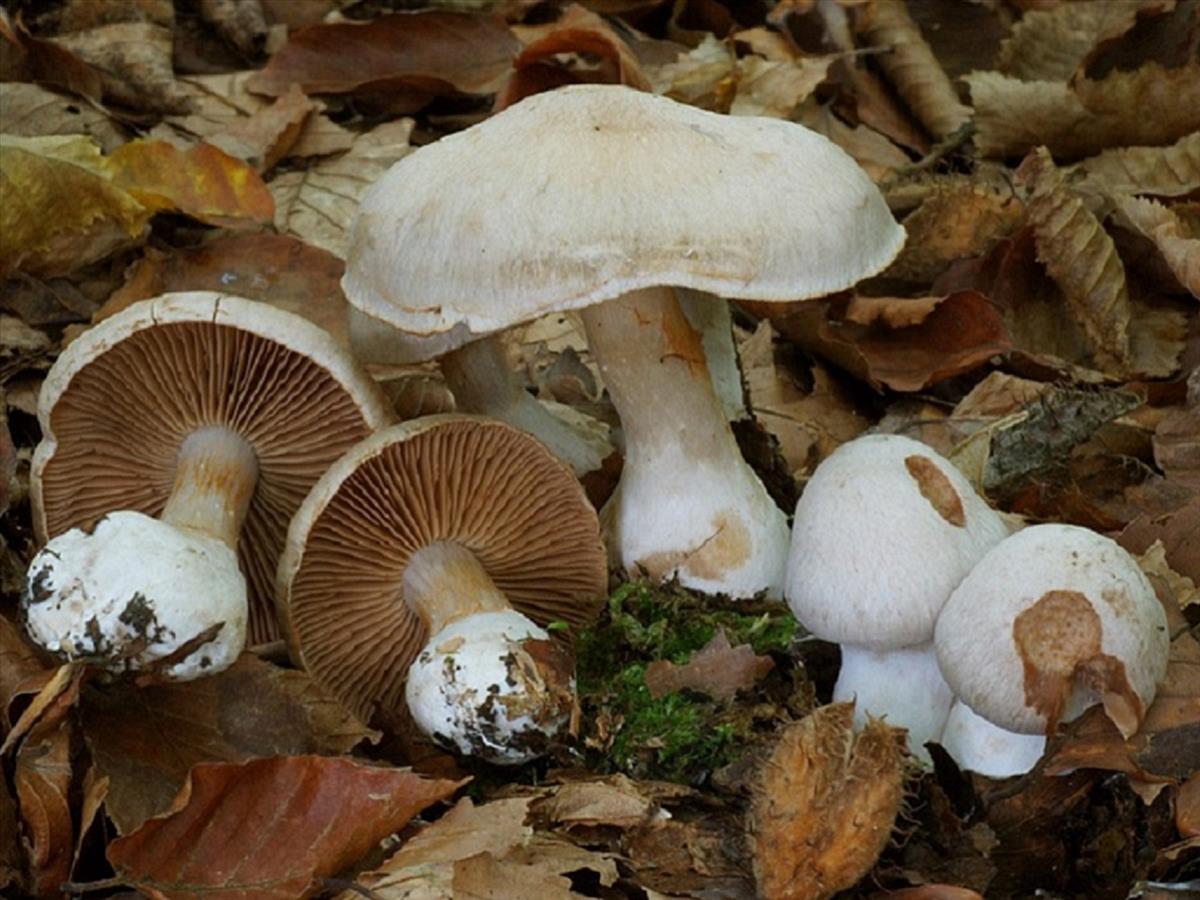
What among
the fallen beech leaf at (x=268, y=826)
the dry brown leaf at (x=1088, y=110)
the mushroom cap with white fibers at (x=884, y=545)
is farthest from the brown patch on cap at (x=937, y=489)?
the dry brown leaf at (x=1088, y=110)

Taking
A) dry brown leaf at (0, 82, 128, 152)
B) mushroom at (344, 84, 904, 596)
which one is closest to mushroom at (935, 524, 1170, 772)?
mushroom at (344, 84, 904, 596)

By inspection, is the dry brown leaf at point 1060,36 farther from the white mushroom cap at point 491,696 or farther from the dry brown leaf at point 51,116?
the white mushroom cap at point 491,696

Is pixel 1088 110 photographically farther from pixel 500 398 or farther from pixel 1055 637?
pixel 1055 637

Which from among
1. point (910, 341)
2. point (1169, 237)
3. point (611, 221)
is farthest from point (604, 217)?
point (1169, 237)

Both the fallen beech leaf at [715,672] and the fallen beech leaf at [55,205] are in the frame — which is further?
the fallen beech leaf at [55,205]

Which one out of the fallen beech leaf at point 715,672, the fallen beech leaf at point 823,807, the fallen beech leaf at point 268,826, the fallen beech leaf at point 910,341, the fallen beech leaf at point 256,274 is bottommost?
the fallen beech leaf at point 910,341

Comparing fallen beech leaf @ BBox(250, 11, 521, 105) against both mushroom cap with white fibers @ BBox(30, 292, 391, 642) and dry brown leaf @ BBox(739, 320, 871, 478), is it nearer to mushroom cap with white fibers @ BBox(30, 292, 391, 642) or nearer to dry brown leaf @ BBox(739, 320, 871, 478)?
dry brown leaf @ BBox(739, 320, 871, 478)
